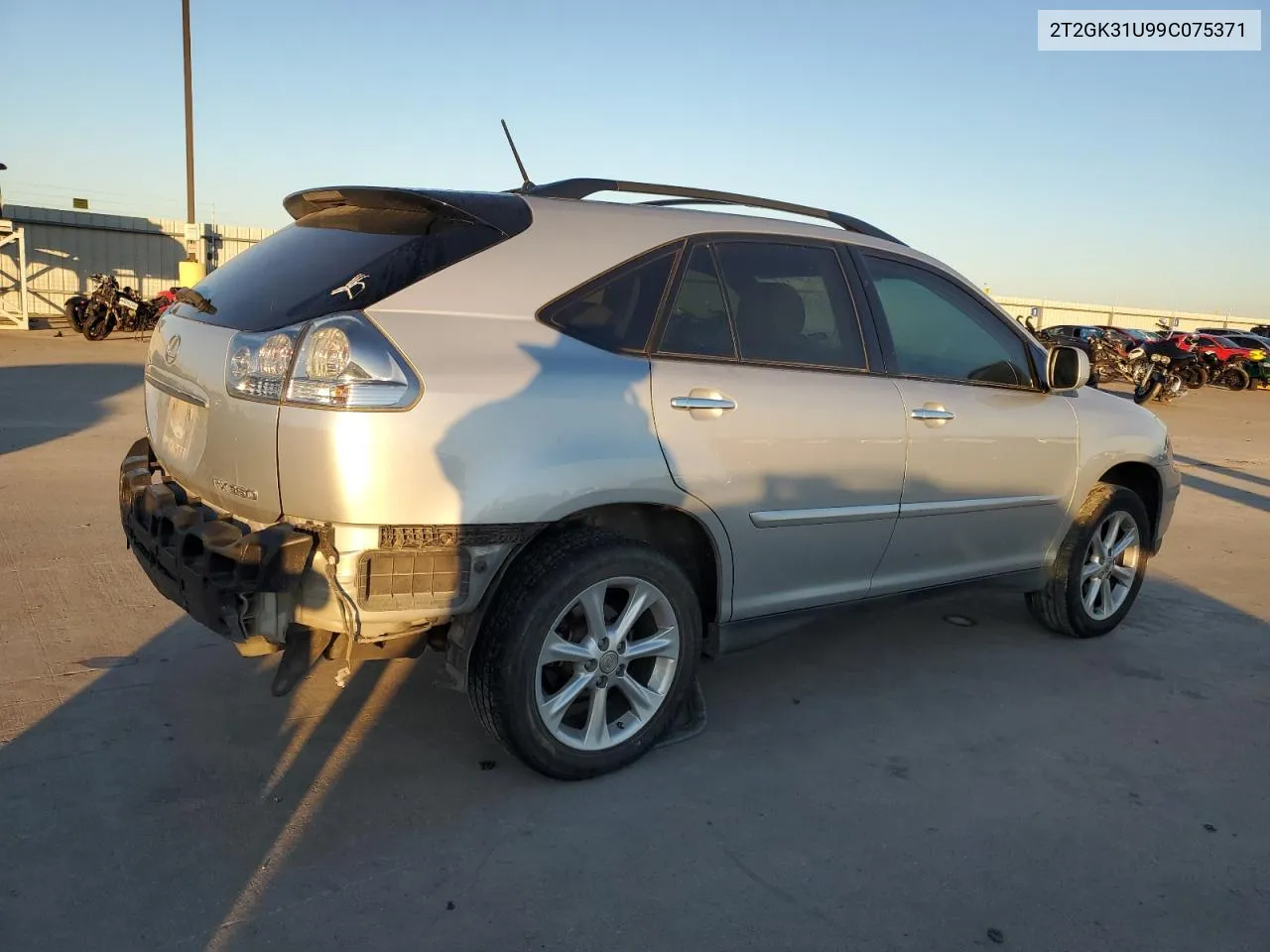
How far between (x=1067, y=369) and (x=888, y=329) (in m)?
0.97

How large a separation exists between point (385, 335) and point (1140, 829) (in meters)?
2.66

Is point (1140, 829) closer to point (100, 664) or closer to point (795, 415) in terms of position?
point (795, 415)

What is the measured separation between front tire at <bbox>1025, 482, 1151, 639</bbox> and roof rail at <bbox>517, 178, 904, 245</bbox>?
163 centimetres

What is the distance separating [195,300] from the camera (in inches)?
126

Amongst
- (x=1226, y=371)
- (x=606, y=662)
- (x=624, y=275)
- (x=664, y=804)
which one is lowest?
(x=664, y=804)

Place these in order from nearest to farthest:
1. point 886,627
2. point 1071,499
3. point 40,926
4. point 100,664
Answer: point 40,926, point 100,664, point 1071,499, point 886,627

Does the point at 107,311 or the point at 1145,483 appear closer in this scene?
the point at 1145,483

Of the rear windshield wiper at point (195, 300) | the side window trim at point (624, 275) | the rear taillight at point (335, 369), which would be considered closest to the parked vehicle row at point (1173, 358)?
the side window trim at point (624, 275)

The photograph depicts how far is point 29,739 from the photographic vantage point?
3.08 m

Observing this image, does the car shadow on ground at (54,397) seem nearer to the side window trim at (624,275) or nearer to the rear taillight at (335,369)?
the rear taillight at (335,369)

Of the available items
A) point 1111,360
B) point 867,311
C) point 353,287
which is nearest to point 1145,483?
point 867,311

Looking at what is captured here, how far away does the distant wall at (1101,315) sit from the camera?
4758 centimetres

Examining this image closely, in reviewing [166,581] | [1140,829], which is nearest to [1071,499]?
[1140,829]

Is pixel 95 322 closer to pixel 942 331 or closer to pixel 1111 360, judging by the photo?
pixel 942 331
